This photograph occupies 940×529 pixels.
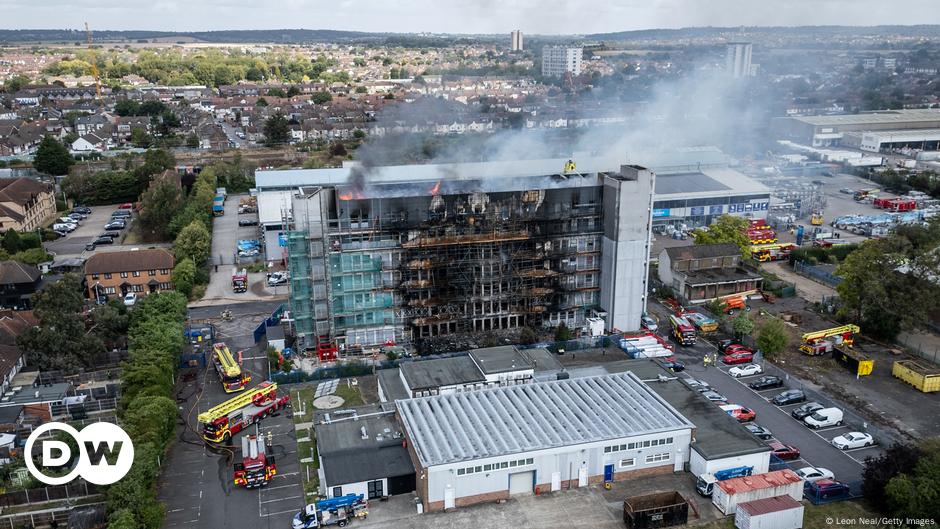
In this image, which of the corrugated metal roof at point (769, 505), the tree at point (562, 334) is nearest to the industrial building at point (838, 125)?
the tree at point (562, 334)

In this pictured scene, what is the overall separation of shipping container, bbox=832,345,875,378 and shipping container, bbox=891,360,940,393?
79 centimetres

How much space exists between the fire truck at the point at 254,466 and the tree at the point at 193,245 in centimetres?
1808

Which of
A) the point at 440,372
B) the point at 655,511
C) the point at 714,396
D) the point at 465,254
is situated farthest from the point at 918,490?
the point at 465,254

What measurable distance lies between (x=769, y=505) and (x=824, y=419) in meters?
5.55

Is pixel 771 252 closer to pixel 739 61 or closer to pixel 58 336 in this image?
pixel 58 336

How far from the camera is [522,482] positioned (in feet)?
55.3

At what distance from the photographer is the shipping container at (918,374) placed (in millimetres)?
21719

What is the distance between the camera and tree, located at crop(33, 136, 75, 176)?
172ft

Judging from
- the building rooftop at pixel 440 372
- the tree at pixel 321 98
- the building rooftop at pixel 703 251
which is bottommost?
the building rooftop at pixel 440 372

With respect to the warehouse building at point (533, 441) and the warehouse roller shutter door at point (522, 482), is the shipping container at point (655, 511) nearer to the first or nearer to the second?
the warehouse building at point (533, 441)

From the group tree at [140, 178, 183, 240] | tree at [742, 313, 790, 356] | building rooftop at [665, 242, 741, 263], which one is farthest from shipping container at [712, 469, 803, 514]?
tree at [140, 178, 183, 240]

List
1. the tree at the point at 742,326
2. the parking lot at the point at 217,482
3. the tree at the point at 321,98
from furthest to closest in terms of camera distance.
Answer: the tree at the point at 321,98 → the tree at the point at 742,326 → the parking lot at the point at 217,482

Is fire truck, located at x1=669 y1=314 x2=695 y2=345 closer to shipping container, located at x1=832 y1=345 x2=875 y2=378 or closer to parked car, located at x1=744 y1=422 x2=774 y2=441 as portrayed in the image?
shipping container, located at x1=832 y1=345 x2=875 y2=378

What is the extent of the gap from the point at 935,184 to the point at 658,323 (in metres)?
31.3
